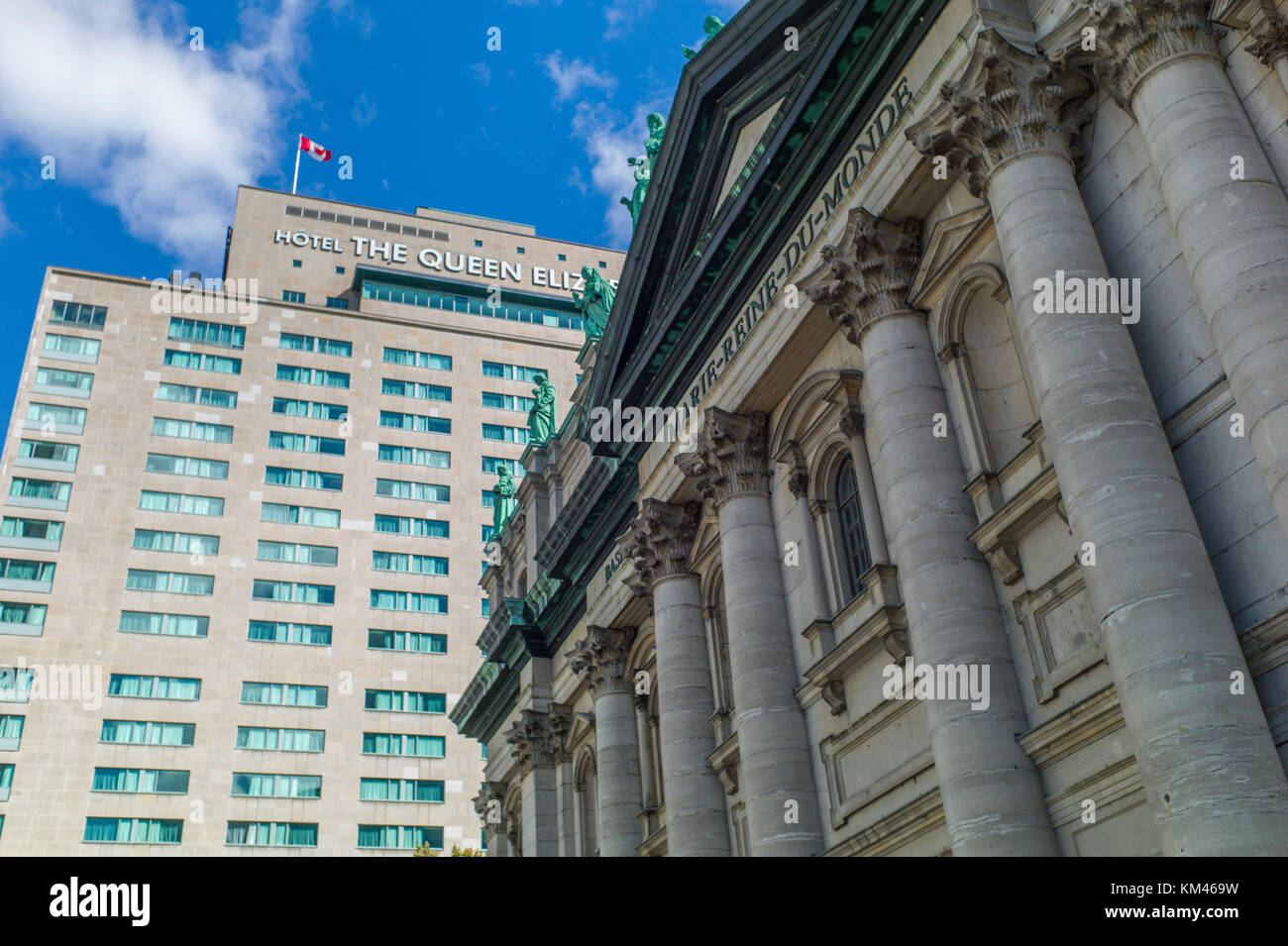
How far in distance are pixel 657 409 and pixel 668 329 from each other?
8.23 ft

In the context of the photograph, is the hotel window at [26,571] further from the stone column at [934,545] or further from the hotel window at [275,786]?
the stone column at [934,545]

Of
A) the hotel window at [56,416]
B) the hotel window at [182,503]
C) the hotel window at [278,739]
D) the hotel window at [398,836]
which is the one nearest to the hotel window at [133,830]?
the hotel window at [278,739]

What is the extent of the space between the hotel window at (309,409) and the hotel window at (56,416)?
13.2 meters

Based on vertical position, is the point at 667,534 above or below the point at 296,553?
below

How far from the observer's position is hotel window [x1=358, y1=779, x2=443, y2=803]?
80.0m

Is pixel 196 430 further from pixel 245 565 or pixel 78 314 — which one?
pixel 78 314

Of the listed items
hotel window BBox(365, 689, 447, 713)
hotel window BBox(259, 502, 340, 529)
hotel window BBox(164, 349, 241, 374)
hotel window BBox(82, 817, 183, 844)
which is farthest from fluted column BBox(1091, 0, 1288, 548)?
hotel window BBox(164, 349, 241, 374)

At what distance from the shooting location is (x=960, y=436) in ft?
67.5

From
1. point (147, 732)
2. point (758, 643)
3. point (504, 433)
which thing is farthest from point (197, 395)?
point (758, 643)

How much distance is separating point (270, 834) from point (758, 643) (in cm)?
6041

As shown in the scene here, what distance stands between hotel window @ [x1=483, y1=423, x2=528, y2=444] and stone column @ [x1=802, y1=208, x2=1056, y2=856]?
74.8 metres

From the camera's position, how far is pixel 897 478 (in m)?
20.4

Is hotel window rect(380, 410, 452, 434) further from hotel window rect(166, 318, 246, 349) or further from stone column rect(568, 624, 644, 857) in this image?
stone column rect(568, 624, 644, 857)
